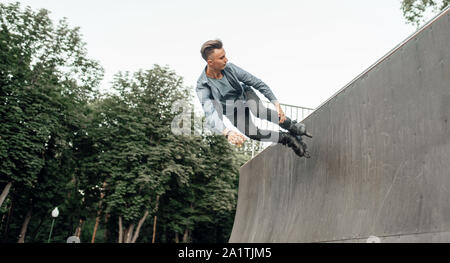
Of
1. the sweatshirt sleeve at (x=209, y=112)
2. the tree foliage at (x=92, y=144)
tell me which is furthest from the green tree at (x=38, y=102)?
the sweatshirt sleeve at (x=209, y=112)

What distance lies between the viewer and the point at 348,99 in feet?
15.8

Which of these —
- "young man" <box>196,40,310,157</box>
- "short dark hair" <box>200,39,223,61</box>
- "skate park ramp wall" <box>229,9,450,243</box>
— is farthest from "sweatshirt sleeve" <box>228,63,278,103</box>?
"skate park ramp wall" <box>229,9,450,243</box>

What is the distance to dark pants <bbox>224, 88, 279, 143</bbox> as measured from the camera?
4773 millimetres

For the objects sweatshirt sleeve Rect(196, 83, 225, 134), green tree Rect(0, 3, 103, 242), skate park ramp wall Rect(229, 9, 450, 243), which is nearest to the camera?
skate park ramp wall Rect(229, 9, 450, 243)

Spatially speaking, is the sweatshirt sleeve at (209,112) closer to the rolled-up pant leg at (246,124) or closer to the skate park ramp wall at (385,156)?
the rolled-up pant leg at (246,124)

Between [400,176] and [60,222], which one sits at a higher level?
[60,222]

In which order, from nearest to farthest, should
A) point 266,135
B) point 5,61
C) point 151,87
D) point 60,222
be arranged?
point 266,135 < point 5,61 < point 151,87 < point 60,222

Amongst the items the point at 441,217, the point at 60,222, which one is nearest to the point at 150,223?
the point at 60,222

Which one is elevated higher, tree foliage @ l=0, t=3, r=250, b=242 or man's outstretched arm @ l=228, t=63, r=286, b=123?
tree foliage @ l=0, t=3, r=250, b=242

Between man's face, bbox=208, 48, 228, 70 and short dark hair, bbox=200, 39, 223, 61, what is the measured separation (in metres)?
0.04

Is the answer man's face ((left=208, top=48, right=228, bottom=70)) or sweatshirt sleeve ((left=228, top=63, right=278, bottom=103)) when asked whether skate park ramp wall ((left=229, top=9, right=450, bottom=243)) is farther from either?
man's face ((left=208, top=48, right=228, bottom=70))

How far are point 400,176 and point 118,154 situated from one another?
20899 millimetres
